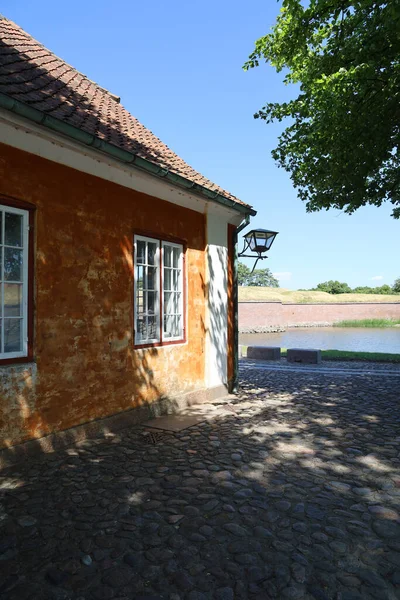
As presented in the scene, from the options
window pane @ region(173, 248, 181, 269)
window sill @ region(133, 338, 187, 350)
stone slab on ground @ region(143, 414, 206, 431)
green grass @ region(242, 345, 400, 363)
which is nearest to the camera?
stone slab on ground @ region(143, 414, 206, 431)

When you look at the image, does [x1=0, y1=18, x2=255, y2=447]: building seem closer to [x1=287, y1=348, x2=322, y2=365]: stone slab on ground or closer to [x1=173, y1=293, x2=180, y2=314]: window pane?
[x1=173, y1=293, x2=180, y2=314]: window pane

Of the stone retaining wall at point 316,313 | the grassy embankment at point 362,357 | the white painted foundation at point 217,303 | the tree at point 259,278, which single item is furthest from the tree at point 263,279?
the white painted foundation at point 217,303

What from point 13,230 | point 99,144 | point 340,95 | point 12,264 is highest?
point 340,95

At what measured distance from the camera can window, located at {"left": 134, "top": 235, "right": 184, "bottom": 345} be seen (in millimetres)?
6227

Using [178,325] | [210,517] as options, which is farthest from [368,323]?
[210,517]

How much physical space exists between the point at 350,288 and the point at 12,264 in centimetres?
8369

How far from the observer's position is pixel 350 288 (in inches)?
3223

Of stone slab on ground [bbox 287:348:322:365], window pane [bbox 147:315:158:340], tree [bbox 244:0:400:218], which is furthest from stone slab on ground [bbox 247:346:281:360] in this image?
window pane [bbox 147:315:158:340]

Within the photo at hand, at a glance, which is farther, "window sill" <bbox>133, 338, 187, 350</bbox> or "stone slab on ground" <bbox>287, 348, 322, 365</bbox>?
"stone slab on ground" <bbox>287, 348, 322, 365</bbox>

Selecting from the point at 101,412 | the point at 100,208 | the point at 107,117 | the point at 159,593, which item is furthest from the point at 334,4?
the point at 159,593

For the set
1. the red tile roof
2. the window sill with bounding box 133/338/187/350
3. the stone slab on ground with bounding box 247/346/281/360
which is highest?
the red tile roof

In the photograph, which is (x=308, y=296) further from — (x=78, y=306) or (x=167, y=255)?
(x=78, y=306)

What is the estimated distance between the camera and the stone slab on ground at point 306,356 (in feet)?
42.6

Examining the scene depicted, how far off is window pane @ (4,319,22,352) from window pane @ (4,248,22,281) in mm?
465
